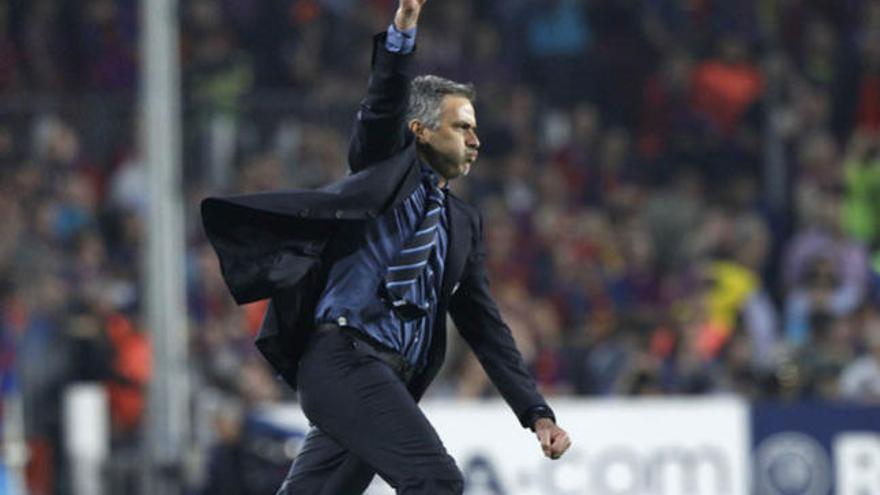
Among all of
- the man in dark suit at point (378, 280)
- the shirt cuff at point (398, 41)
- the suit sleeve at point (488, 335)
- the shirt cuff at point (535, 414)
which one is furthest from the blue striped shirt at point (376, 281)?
the shirt cuff at point (398, 41)

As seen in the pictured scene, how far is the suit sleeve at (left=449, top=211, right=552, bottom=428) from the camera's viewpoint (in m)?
8.17

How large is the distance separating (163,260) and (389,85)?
7.92m

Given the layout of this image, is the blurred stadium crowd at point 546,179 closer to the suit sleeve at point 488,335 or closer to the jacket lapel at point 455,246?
the suit sleeve at point 488,335

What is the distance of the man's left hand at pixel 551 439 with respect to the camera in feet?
26.1

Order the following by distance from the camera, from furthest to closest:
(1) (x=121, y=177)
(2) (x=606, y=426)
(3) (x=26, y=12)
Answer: (3) (x=26, y=12) → (1) (x=121, y=177) → (2) (x=606, y=426)

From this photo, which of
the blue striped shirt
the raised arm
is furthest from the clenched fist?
the blue striped shirt

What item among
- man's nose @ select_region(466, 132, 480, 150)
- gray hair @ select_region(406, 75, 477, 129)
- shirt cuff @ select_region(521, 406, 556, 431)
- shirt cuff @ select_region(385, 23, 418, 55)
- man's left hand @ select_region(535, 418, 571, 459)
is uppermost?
shirt cuff @ select_region(385, 23, 418, 55)

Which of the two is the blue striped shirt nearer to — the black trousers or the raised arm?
the black trousers

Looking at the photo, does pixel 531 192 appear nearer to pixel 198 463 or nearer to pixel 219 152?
pixel 219 152

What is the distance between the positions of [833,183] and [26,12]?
7.37 metres

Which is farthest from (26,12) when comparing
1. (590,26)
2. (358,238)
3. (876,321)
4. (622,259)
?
(358,238)

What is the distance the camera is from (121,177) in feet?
60.1

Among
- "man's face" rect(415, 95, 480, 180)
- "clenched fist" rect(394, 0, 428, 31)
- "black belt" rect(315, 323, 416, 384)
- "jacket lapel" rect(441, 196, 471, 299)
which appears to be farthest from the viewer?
"jacket lapel" rect(441, 196, 471, 299)

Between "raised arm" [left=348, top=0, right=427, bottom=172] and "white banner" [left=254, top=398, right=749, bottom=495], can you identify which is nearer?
"raised arm" [left=348, top=0, right=427, bottom=172]
